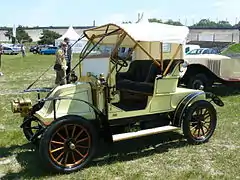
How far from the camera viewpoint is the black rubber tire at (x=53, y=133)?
4418 millimetres

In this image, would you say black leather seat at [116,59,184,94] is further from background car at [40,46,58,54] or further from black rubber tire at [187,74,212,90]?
background car at [40,46,58,54]

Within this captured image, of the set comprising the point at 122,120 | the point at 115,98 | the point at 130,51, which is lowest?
the point at 122,120

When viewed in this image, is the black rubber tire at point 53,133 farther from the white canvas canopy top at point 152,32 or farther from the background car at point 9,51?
the background car at point 9,51

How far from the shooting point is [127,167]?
488 cm

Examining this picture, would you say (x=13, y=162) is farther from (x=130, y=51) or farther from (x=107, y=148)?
(x=130, y=51)

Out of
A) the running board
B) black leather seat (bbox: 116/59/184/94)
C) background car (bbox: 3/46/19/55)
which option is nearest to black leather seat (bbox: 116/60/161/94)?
black leather seat (bbox: 116/59/184/94)

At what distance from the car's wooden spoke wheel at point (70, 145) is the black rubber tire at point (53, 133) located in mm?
40

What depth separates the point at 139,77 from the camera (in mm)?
6359

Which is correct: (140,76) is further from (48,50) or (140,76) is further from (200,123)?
(48,50)

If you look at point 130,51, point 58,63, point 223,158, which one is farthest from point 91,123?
point 58,63

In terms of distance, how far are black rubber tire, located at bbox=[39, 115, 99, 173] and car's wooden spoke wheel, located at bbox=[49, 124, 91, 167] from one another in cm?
4

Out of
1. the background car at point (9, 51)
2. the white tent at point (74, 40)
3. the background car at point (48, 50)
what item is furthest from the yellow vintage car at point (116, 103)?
the background car at point (9, 51)

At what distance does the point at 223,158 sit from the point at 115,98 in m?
1.86

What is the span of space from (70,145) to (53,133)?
0.33 m
